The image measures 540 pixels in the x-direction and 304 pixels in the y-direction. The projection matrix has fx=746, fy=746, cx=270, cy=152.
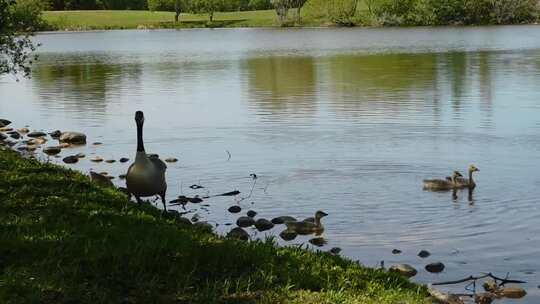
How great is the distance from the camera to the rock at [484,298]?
32.4 feet

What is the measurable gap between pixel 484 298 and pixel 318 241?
402 centimetres

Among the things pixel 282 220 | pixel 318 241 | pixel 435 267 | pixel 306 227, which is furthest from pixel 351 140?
pixel 435 267

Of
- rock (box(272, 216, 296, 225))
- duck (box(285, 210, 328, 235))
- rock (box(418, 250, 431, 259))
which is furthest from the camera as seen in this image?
rock (box(272, 216, 296, 225))

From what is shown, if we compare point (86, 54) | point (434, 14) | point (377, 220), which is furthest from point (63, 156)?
point (434, 14)

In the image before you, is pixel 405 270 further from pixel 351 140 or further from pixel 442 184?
pixel 351 140

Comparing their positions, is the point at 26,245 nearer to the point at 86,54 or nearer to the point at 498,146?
the point at 498,146

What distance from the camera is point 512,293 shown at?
10.2 meters

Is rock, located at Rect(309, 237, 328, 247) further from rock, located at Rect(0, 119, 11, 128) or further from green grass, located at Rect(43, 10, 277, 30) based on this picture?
green grass, located at Rect(43, 10, 277, 30)

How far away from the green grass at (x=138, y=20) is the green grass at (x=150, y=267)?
14766 centimetres

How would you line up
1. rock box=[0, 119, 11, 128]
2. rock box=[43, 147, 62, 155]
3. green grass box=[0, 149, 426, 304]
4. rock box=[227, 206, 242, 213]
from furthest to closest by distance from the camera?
rock box=[0, 119, 11, 128] < rock box=[43, 147, 62, 155] < rock box=[227, 206, 242, 213] < green grass box=[0, 149, 426, 304]

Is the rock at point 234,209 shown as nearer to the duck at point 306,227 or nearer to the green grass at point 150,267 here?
the duck at point 306,227

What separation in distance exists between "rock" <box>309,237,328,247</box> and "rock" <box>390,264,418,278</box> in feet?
6.78

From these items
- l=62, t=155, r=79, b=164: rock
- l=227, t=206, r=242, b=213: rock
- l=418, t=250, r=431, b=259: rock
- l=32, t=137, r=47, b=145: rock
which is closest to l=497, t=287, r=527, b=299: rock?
l=418, t=250, r=431, b=259: rock

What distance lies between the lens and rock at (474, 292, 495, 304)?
388 inches
